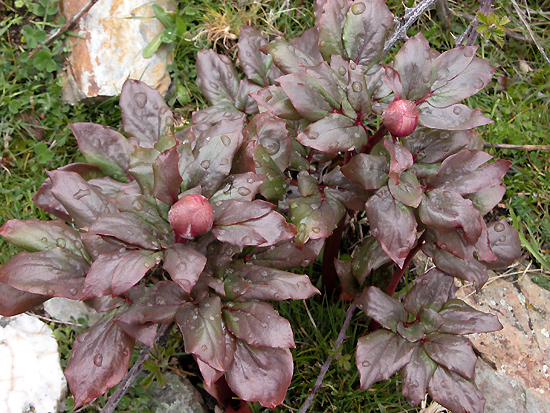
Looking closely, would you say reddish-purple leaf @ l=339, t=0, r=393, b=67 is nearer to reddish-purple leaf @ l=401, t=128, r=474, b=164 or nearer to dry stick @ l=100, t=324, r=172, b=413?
reddish-purple leaf @ l=401, t=128, r=474, b=164

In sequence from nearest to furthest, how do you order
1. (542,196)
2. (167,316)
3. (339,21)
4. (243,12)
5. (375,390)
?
(167,316) < (339,21) < (375,390) < (542,196) < (243,12)

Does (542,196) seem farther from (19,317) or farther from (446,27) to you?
(19,317)

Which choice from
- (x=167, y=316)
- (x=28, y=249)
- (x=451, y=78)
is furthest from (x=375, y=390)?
(x=28, y=249)

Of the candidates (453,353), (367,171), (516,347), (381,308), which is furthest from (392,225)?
(516,347)

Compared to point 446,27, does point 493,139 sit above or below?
below

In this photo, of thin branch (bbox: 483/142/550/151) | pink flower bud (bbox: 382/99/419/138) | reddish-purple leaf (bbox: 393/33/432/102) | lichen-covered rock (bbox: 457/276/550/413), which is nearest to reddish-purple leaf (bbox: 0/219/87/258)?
pink flower bud (bbox: 382/99/419/138)

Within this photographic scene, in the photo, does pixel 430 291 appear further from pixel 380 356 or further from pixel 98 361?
pixel 98 361
